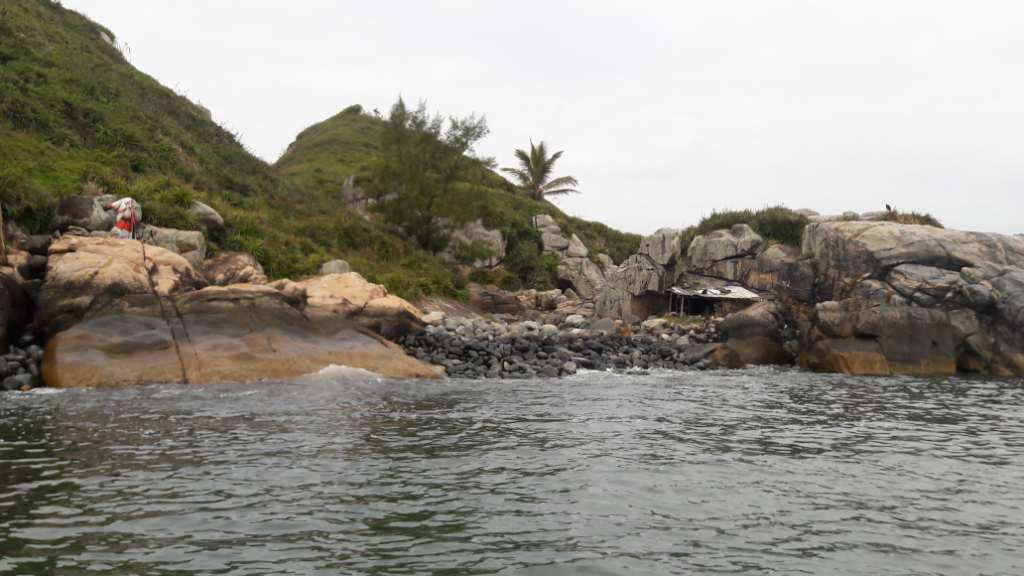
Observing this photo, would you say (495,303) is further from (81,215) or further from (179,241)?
(81,215)

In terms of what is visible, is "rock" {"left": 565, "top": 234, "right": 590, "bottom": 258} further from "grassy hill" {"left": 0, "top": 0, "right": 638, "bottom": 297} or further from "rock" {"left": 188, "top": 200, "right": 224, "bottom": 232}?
"rock" {"left": 188, "top": 200, "right": 224, "bottom": 232}

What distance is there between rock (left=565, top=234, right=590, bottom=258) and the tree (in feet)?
46.4

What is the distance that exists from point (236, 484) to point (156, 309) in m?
12.9

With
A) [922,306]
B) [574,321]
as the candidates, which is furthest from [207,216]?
[922,306]

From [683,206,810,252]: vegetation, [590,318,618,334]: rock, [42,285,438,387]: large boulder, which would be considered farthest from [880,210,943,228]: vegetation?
[42,285,438,387]: large boulder

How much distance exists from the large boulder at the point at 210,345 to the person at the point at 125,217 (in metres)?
5.54

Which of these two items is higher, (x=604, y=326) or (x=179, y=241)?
(x=179, y=241)

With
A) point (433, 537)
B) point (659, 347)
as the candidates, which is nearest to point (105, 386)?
point (433, 537)

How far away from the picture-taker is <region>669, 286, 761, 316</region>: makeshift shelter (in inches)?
1492

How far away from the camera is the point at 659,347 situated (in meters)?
30.3

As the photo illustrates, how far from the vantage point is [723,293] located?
38312mm

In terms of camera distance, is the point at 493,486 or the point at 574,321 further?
the point at 574,321

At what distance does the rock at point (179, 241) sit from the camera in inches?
1024

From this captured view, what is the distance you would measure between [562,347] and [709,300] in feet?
52.4
